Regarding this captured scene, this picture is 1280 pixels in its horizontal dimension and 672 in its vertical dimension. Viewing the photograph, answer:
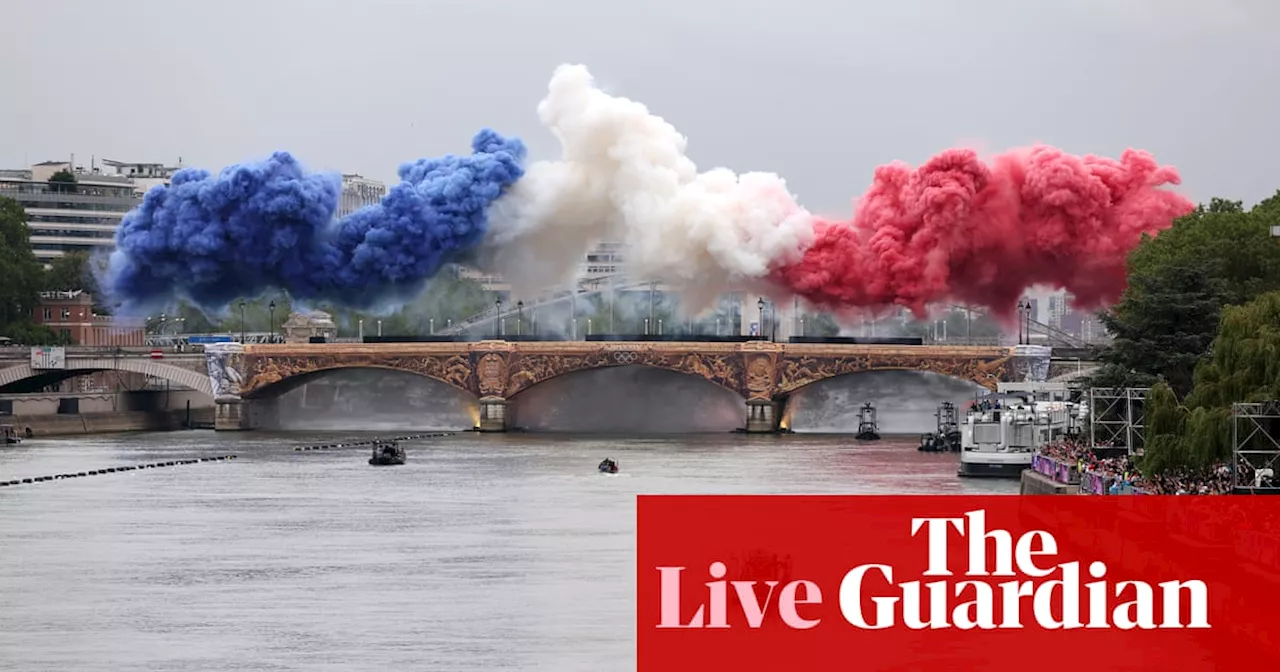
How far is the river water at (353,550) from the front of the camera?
67688mm

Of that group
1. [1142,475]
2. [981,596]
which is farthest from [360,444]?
[981,596]

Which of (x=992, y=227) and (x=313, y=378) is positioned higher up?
(x=992, y=227)

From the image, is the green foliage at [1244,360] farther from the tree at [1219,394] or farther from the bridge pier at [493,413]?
the bridge pier at [493,413]

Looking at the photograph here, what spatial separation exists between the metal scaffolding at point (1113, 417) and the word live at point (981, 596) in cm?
2753

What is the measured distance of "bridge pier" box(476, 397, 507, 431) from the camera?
172750 millimetres

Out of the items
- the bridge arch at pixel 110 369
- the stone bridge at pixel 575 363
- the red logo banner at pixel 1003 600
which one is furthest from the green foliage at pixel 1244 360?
the bridge arch at pixel 110 369

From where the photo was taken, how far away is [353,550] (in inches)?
3526

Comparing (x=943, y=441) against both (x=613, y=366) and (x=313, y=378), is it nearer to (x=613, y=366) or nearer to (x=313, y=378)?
(x=613, y=366)

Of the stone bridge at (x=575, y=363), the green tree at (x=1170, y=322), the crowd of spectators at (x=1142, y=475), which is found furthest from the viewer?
the stone bridge at (x=575, y=363)

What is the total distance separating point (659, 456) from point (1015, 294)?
31.4 metres

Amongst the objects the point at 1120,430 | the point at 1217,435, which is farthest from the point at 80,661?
the point at 1120,430

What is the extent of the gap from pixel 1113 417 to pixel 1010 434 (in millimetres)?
24620

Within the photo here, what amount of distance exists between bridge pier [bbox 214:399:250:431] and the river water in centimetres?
2656

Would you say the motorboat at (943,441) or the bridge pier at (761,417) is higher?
the bridge pier at (761,417)
